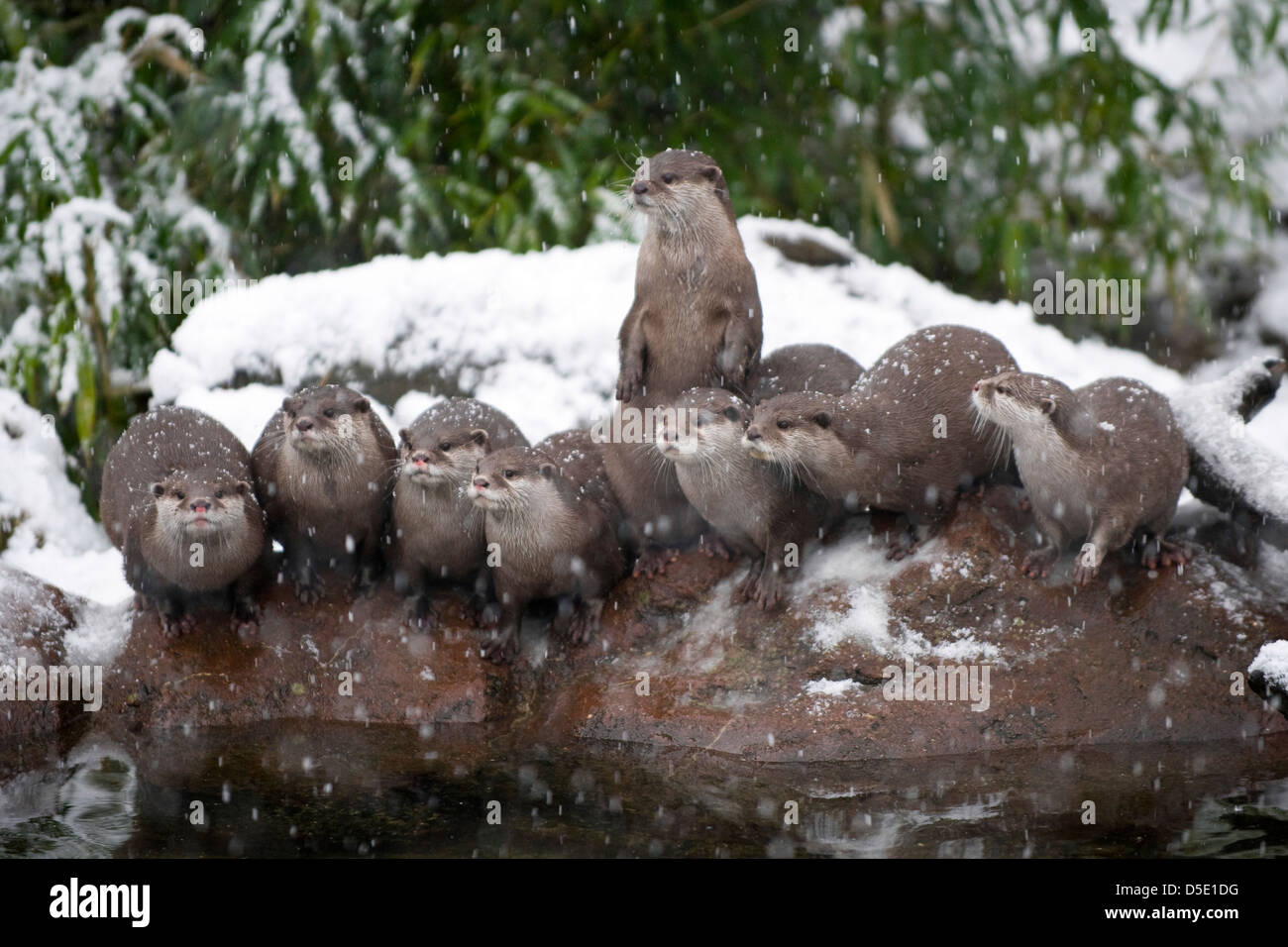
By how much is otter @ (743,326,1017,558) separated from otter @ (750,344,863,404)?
0.75 feet

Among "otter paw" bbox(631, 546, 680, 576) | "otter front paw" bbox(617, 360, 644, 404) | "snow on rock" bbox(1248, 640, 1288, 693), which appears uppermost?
"otter front paw" bbox(617, 360, 644, 404)

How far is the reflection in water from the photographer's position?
2.26 metres

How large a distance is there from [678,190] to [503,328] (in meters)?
1.20

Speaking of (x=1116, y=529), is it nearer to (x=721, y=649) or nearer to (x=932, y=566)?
(x=932, y=566)

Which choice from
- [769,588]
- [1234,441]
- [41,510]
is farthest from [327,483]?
[1234,441]

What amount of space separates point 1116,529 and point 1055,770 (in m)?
0.49

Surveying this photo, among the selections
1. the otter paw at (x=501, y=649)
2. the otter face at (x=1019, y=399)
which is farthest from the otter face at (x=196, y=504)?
the otter face at (x=1019, y=399)

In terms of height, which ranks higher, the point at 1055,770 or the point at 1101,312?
the point at 1101,312

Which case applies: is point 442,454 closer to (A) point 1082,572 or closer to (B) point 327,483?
(B) point 327,483

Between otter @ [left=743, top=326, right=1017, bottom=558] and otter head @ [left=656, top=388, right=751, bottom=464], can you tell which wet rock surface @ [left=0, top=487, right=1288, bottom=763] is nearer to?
otter @ [left=743, top=326, right=1017, bottom=558]

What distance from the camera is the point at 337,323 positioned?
13.8ft

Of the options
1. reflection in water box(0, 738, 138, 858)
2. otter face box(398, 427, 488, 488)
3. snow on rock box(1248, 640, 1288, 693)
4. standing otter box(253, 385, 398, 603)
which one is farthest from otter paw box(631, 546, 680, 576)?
snow on rock box(1248, 640, 1288, 693)
